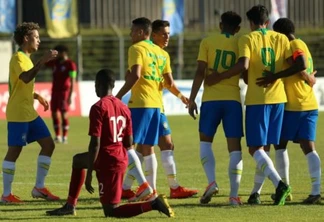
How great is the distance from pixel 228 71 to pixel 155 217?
2.00 meters

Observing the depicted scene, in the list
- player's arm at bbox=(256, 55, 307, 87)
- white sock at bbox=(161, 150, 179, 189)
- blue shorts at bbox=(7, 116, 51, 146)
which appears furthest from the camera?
white sock at bbox=(161, 150, 179, 189)

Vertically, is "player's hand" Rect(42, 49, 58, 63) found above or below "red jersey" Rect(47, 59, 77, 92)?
above

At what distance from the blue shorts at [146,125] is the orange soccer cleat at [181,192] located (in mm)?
738

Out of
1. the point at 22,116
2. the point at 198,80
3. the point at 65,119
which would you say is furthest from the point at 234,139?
the point at 65,119

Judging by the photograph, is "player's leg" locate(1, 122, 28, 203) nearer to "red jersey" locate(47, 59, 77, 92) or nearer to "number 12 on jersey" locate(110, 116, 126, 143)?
"number 12 on jersey" locate(110, 116, 126, 143)

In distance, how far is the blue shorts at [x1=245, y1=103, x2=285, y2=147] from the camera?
1264 centimetres

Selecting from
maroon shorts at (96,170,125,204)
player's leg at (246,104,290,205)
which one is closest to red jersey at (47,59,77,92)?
player's leg at (246,104,290,205)

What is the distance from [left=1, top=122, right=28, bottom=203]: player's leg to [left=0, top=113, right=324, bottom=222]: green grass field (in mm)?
244

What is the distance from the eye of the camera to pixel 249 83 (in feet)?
41.9

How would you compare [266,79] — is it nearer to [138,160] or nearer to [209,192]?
[209,192]

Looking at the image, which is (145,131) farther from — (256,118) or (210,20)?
(210,20)

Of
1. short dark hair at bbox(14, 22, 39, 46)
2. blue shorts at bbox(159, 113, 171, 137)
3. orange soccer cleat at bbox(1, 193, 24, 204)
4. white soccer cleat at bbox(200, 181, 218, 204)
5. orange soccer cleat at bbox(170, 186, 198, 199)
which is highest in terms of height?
short dark hair at bbox(14, 22, 39, 46)

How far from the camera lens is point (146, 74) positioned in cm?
1343

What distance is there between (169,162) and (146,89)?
117 cm
